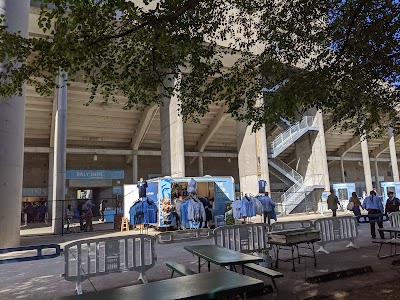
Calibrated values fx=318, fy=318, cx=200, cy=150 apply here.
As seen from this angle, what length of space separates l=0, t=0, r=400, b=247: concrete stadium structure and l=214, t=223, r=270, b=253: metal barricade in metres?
12.1

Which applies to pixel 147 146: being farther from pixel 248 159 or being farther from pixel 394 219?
pixel 394 219

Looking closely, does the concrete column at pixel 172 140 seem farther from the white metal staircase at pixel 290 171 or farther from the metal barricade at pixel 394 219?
the metal barricade at pixel 394 219

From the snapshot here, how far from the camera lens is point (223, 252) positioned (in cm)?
468

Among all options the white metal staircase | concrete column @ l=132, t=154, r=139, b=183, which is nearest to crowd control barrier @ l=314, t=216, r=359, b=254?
the white metal staircase

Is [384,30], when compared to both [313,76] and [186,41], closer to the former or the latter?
[313,76]

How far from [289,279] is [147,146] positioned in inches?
1070

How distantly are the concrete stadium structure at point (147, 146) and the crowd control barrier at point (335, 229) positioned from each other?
1239 cm

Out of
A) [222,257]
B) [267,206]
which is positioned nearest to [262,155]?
[267,206]

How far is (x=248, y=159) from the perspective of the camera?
2383 cm

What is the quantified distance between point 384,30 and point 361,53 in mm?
590

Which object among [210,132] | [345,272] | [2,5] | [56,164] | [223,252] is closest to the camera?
[223,252]

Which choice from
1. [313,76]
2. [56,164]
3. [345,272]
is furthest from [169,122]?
[345,272]

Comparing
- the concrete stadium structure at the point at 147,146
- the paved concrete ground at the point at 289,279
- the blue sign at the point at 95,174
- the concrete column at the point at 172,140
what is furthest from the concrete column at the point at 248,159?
the paved concrete ground at the point at 289,279

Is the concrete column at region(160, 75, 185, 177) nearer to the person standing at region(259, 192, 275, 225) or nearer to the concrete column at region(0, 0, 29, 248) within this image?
the person standing at region(259, 192, 275, 225)
